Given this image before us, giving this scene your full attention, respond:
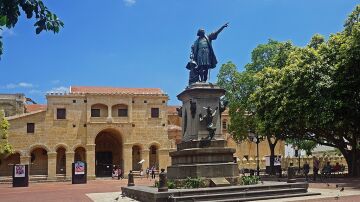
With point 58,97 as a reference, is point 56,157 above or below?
below

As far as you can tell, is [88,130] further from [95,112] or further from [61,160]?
[61,160]

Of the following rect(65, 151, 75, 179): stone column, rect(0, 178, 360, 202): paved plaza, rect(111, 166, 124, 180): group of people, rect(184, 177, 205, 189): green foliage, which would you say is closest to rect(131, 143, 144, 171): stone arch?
rect(111, 166, 124, 180): group of people

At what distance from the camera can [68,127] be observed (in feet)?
177

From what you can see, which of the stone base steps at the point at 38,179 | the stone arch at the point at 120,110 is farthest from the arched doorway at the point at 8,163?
the stone arch at the point at 120,110

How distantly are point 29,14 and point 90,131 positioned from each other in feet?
163

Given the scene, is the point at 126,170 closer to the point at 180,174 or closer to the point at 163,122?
the point at 163,122

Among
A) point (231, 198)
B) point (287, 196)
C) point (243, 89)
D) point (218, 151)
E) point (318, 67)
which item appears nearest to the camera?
point (231, 198)

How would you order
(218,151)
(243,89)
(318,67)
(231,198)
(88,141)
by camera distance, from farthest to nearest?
(88,141) < (243,89) < (318,67) < (218,151) < (231,198)

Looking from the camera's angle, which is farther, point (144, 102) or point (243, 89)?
point (144, 102)

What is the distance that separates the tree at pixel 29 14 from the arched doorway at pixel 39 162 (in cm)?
5099

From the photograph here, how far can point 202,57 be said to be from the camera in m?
19.7

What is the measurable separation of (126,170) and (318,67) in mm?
31716

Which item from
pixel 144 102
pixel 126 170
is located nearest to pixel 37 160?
pixel 126 170

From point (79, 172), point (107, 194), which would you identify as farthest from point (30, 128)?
point (107, 194)
